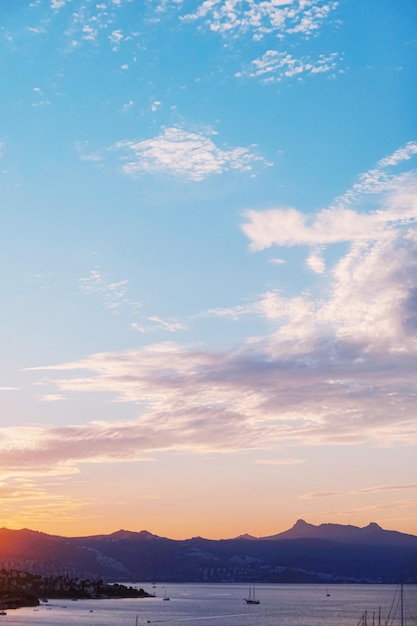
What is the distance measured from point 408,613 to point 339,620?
94.0ft

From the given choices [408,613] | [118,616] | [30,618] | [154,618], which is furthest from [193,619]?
[408,613]

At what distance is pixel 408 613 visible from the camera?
200 metres

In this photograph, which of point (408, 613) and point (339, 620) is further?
point (408, 613)

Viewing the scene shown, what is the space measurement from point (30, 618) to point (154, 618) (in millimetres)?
28885

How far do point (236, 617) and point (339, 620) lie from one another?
86.7ft

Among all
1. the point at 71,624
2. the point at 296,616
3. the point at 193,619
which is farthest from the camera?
the point at 296,616

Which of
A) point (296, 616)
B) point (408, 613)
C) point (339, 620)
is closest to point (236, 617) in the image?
point (296, 616)

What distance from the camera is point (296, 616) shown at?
196125 mm

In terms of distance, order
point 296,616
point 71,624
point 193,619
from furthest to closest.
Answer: point 296,616, point 193,619, point 71,624

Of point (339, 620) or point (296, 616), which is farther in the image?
point (296, 616)

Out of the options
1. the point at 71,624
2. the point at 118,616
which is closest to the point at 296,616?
the point at 118,616

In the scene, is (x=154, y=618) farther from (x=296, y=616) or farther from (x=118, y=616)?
(x=296, y=616)

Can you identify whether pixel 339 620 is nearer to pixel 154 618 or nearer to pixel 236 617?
pixel 236 617

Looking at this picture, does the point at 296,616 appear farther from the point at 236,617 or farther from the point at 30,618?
the point at 30,618
